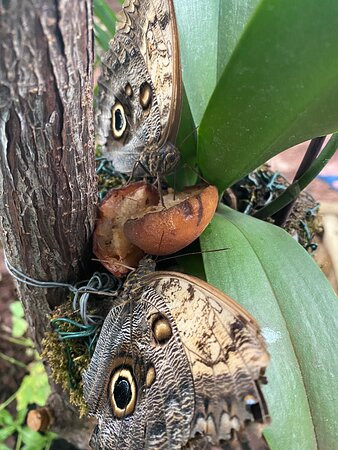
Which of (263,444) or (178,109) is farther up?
(178,109)

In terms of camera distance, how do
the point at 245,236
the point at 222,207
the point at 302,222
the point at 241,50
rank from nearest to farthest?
the point at 241,50
the point at 245,236
the point at 222,207
the point at 302,222

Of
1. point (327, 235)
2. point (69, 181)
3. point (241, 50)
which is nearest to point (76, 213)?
point (69, 181)

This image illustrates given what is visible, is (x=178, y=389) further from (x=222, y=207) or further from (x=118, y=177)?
(x=118, y=177)

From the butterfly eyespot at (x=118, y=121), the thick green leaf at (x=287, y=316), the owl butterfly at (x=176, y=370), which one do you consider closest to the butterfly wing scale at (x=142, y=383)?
the owl butterfly at (x=176, y=370)

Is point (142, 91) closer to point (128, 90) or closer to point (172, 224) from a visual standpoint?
point (128, 90)

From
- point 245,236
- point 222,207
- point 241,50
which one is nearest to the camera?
point 241,50

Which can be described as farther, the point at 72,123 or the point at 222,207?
the point at 222,207

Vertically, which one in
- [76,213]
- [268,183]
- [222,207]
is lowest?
[76,213]

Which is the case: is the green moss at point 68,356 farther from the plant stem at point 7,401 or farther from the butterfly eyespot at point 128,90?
the plant stem at point 7,401
